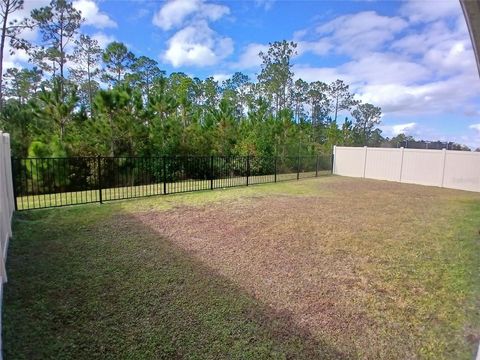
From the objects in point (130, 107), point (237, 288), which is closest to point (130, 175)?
point (130, 107)

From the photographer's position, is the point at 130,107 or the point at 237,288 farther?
the point at 130,107

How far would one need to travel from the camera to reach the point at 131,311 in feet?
8.17

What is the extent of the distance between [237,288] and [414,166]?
513 inches

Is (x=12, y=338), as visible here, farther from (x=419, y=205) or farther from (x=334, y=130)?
(x=334, y=130)

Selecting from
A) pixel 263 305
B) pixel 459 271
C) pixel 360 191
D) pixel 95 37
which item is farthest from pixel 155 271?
pixel 95 37

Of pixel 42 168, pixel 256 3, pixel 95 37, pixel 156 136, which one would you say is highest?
pixel 95 37

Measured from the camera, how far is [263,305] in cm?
267

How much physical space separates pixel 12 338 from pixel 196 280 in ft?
5.15

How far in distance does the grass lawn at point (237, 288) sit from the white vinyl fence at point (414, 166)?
7552mm

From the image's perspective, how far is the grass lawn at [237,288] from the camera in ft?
6.95

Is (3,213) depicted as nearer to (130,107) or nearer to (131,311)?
(131,311)

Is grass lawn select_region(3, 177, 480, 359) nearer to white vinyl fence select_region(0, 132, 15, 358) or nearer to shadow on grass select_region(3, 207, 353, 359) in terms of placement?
shadow on grass select_region(3, 207, 353, 359)

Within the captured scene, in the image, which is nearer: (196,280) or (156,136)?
(196,280)

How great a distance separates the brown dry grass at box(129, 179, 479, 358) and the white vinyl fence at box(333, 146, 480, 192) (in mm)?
5732
